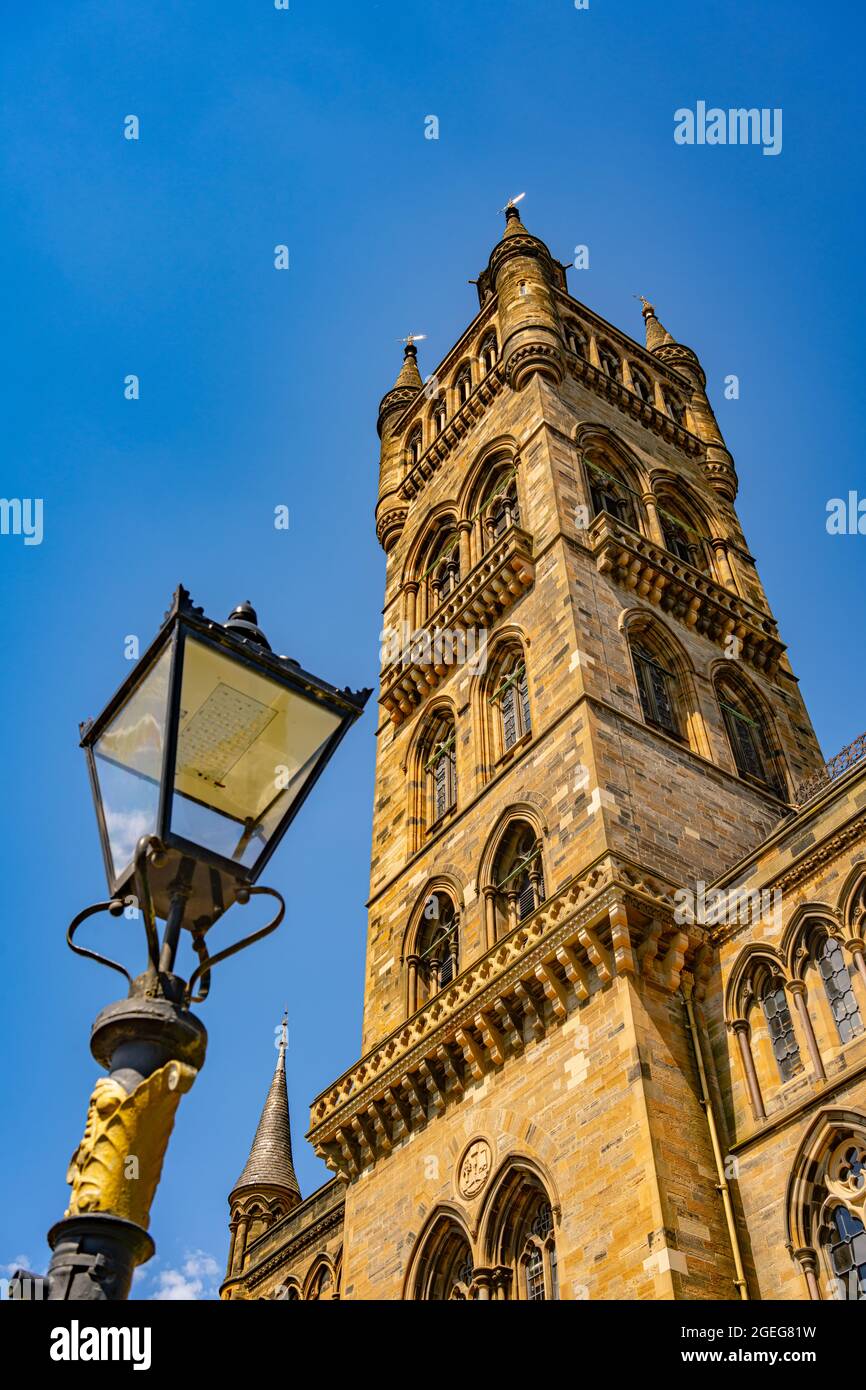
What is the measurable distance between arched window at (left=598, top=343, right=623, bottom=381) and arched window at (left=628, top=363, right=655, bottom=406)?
59cm

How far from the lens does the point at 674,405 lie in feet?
117

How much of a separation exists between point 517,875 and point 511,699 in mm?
4360

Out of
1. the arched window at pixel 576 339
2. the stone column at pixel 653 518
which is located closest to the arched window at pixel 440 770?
the stone column at pixel 653 518

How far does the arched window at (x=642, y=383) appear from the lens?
34978 mm

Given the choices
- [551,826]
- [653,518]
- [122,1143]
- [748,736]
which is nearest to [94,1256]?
[122,1143]

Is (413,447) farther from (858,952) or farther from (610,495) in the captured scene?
(858,952)

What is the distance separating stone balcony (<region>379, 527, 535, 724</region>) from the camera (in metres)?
24.2

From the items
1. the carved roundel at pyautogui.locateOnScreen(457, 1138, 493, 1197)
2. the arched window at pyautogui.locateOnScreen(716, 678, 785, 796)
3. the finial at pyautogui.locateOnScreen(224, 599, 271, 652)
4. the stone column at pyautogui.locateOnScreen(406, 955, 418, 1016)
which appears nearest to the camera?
the finial at pyautogui.locateOnScreen(224, 599, 271, 652)

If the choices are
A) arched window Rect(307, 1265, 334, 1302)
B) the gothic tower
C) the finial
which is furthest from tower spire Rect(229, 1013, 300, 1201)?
the finial

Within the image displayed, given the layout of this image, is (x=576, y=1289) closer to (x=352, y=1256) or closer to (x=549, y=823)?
(x=352, y=1256)

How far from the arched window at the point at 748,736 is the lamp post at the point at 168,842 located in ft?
60.2

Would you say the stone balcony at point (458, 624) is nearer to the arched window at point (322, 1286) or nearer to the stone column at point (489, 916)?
the stone column at point (489, 916)

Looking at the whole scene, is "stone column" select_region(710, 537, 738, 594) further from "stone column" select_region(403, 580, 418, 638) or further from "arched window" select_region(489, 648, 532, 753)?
"stone column" select_region(403, 580, 418, 638)
